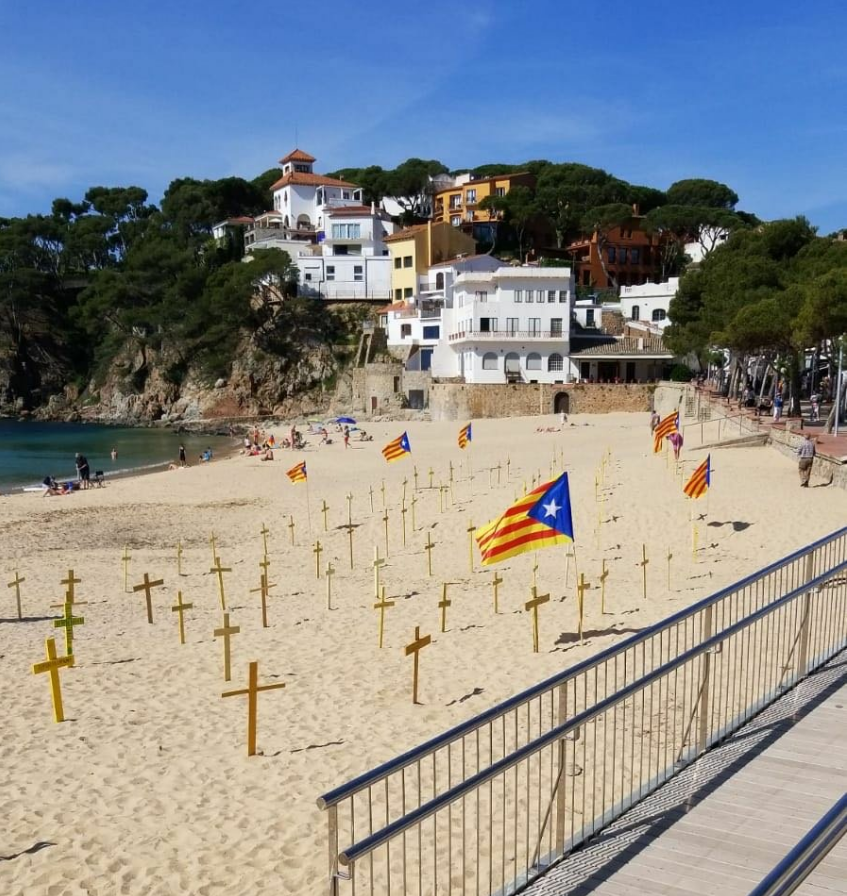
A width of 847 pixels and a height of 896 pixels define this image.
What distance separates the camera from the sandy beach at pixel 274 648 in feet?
23.1

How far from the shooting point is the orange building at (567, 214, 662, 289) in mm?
80562

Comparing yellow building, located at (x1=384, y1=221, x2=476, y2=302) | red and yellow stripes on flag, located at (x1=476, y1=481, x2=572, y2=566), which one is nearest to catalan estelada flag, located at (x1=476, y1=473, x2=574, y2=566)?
red and yellow stripes on flag, located at (x1=476, y1=481, x2=572, y2=566)

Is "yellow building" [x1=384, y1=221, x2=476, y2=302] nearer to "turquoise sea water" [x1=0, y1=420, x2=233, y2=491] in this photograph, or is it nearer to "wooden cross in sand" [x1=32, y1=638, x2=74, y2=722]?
"turquoise sea water" [x1=0, y1=420, x2=233, y2=491]

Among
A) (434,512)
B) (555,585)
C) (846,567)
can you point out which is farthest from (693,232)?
(846,567)

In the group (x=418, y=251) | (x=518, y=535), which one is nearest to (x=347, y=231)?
(x=418, y=251)

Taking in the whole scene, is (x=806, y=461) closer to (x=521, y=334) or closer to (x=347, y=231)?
(x=521, y=334)

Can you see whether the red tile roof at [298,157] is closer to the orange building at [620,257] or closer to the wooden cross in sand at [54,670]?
the orange building at [620,257]

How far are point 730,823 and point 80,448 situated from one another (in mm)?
55919

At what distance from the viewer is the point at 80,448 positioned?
181 feet

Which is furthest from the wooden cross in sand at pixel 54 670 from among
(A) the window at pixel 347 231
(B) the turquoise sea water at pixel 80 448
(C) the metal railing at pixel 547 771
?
(A) the window at pixel 347 231

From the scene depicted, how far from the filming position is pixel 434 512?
→ 23578mm

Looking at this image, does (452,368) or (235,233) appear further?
(235,233)

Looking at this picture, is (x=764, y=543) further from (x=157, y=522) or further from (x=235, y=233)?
(x=235, y=233)

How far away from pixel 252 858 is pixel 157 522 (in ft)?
66.3
